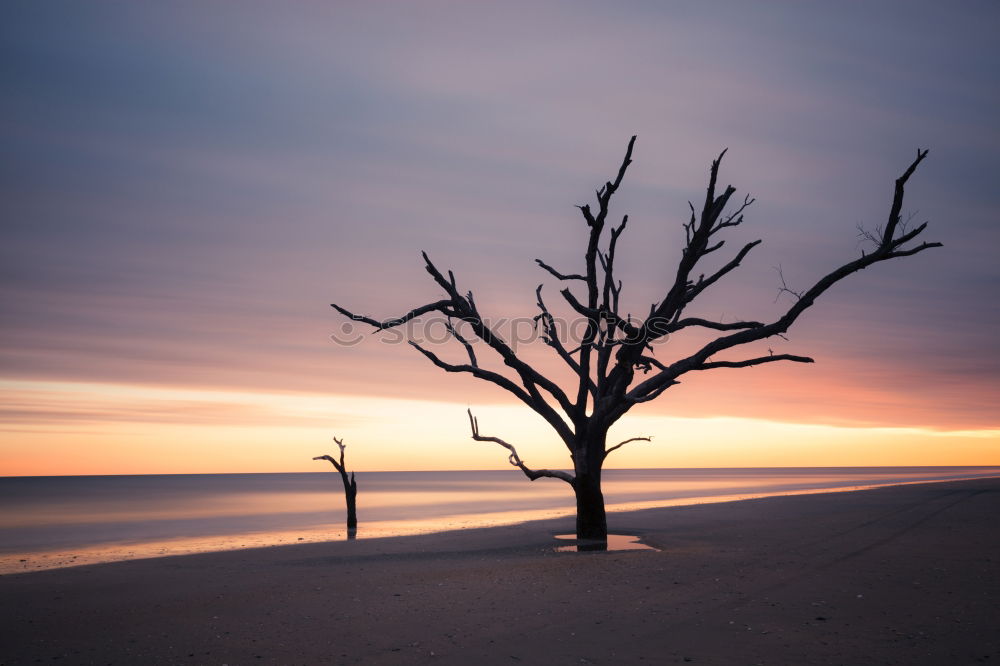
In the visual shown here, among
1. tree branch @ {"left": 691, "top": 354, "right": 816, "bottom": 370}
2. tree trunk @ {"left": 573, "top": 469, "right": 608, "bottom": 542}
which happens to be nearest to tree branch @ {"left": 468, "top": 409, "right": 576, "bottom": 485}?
tree trunk @ {"left": 573, "top": 469, "right": 608, "bottom": 542}

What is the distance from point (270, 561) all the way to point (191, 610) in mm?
7556

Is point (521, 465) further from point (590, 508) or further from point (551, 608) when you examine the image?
point (551, 608)

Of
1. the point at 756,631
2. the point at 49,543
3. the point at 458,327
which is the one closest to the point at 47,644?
the point at 756,631

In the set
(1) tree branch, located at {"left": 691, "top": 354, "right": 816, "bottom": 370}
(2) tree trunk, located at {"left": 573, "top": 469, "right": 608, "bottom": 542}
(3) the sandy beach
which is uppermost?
(1) tree branch, located at {"left": 691, "top": 354, "right": 816, "bottom": 370}

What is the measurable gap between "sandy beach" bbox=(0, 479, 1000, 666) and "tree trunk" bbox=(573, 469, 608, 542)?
3.77 ft

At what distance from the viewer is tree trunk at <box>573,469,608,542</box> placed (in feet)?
54.2

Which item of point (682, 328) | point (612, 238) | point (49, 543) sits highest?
point (612, 238)

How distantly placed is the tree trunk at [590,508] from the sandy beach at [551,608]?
1.15 meters

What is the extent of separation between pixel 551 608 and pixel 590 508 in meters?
7.57

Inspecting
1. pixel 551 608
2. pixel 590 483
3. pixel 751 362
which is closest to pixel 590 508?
pixel 590 483

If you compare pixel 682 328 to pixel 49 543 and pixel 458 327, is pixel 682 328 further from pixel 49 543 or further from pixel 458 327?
pixel 49 543

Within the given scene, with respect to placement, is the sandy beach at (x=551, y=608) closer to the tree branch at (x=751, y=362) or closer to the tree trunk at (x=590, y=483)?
the tree trunk at (x=590, y=483)

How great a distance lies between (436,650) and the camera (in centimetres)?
755

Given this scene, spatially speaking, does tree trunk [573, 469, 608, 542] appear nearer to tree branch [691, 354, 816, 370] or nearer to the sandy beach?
the sandy beach
